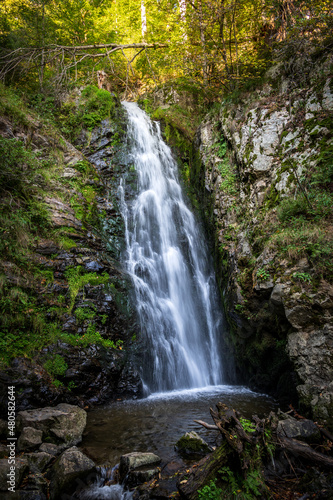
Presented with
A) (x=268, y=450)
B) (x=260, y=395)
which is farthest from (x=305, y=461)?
(x=260, y=395)

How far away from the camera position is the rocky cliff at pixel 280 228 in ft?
15.1

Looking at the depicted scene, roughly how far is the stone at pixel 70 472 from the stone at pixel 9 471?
35 cm

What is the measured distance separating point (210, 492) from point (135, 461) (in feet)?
3.66

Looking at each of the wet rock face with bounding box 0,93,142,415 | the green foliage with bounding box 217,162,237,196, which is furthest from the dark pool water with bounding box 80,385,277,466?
the green foliage with bounding box 217,162,237,196

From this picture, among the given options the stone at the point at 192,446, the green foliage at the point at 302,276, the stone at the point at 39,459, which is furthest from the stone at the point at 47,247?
the green foliage at the point at 302,276

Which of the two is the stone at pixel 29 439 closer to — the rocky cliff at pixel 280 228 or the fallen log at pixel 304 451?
the fallen log at pixel 304 451

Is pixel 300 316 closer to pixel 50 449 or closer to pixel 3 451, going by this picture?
pixel 50 449

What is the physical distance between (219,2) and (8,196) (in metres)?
9.83

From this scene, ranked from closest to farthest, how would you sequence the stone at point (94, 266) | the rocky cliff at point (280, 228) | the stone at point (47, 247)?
1. the rocky cliff at point (280, 228)
2. the stone at point (47, 247)
3. the stone at point (94, 266)

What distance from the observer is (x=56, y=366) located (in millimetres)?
5539

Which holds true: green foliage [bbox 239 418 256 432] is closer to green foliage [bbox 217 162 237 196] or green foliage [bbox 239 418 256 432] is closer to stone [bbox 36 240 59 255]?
stone [bbox 36 240 59 255]

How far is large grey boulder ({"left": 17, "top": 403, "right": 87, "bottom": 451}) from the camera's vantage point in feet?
13.1

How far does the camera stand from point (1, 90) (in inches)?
336

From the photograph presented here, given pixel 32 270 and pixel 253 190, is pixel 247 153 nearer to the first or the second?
pixel 253 190
